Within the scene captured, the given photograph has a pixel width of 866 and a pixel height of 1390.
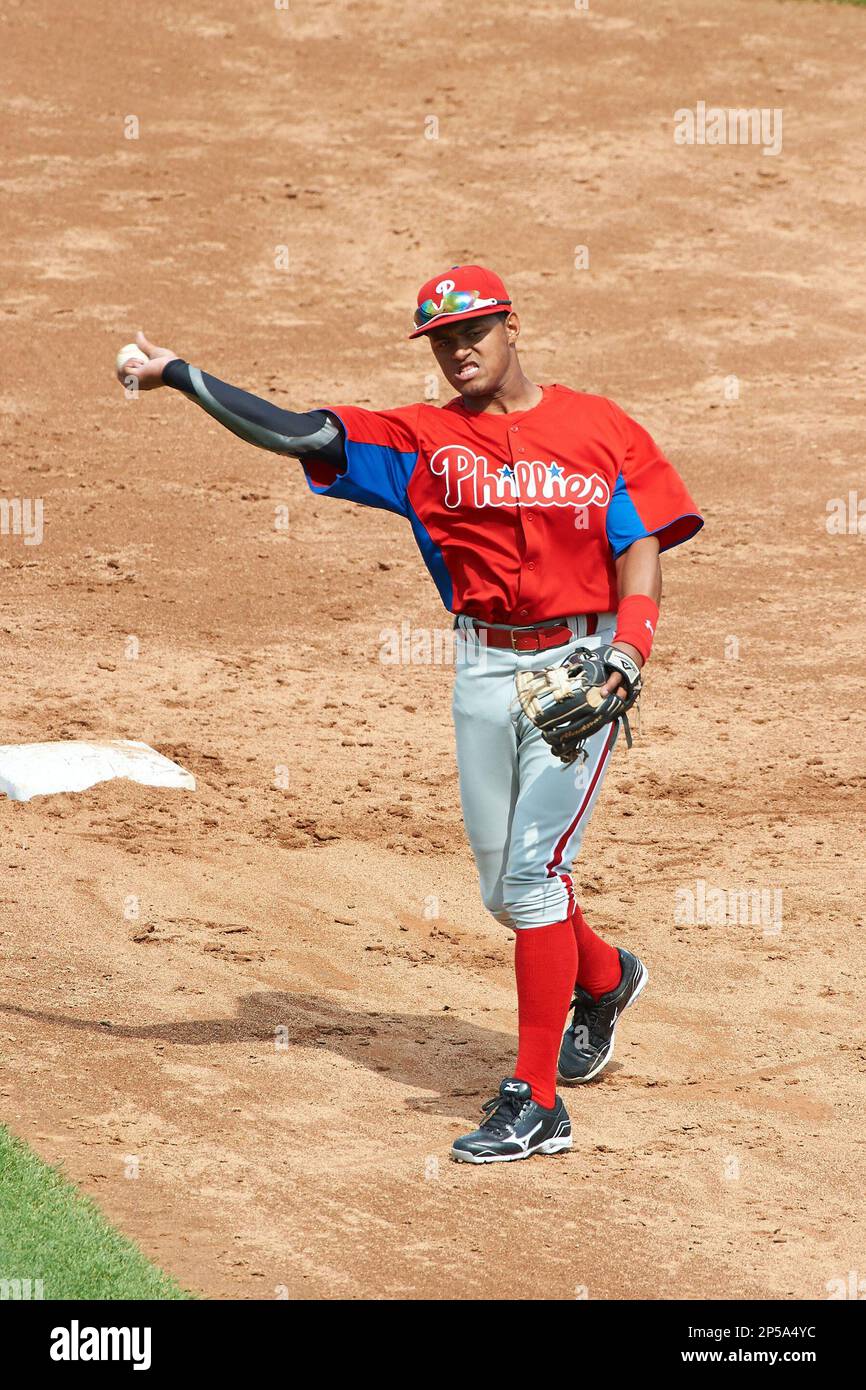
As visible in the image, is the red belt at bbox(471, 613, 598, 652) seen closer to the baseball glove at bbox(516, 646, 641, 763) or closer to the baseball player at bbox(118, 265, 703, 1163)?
the baseball player at bbox(118, 265, 703, 1163)

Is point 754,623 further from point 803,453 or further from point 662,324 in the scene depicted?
point 662,324

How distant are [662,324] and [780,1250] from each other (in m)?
9.53

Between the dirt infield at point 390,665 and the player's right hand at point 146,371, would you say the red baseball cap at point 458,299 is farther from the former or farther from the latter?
the dirt infield at point 390,665

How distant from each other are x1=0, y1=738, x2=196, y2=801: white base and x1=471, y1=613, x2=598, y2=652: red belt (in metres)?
3.01

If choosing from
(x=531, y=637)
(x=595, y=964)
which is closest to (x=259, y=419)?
(x=531, y=637)

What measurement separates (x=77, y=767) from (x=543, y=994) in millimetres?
3135

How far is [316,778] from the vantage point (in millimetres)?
7980

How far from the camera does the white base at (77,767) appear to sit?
7.36 metres

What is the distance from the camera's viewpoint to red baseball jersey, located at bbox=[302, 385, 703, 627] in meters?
4.77

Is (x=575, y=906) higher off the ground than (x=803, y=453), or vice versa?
(x=803, y=453)

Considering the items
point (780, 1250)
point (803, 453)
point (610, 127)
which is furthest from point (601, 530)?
point (610, 127)

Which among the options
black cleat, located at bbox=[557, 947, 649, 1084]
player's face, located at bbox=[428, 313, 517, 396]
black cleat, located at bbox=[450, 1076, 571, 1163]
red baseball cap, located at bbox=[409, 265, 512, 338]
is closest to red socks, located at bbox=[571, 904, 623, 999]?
black cleat, located at bbox=[557, 947, 649, 1084]

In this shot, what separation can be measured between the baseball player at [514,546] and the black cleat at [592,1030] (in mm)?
474

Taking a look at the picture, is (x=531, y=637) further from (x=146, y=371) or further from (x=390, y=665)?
(x=390, y=665)
